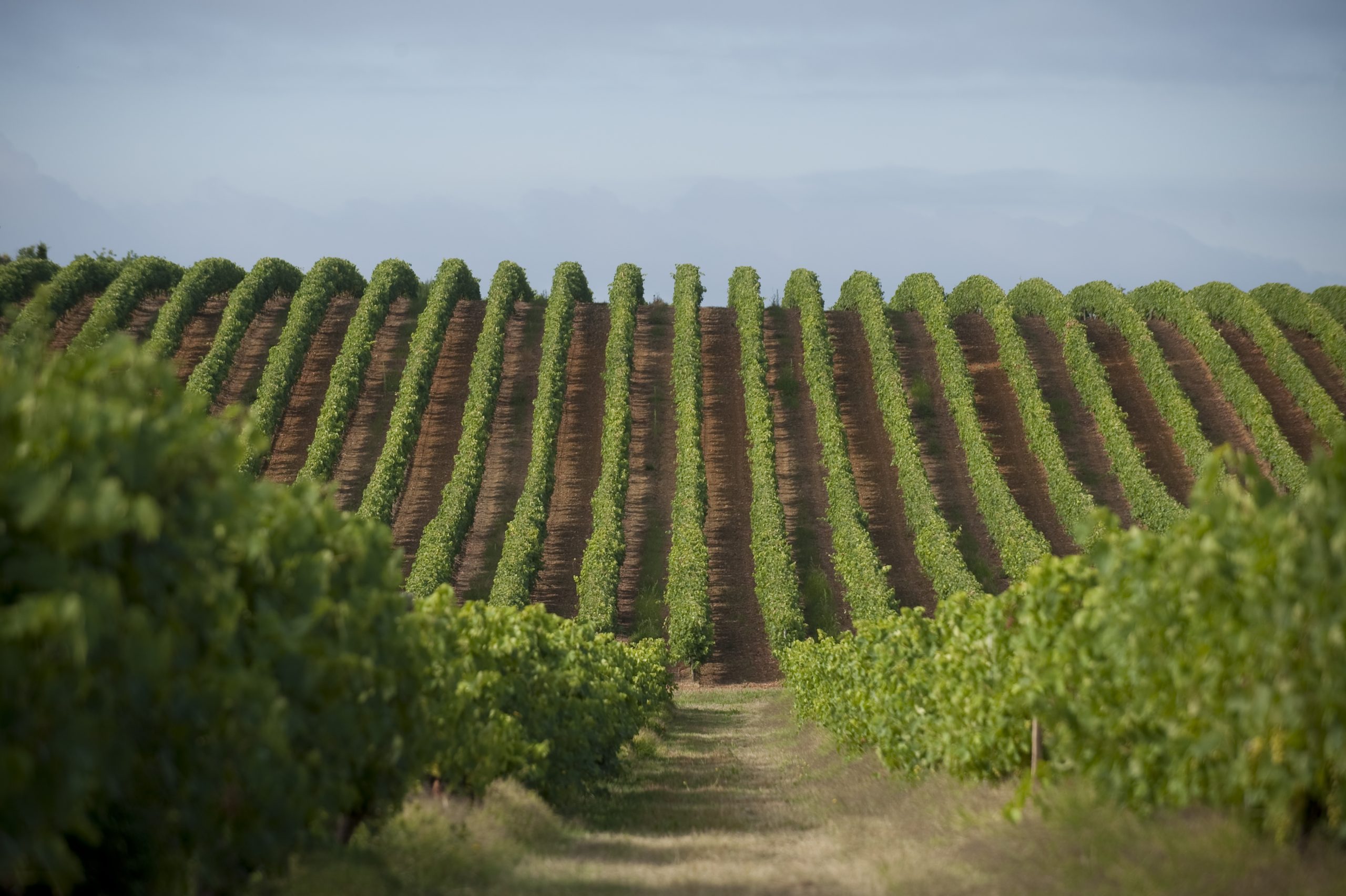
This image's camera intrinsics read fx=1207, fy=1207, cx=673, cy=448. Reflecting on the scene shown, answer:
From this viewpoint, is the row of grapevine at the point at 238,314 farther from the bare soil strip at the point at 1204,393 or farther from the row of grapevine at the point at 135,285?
the bare soil strip at the point at 1204,393

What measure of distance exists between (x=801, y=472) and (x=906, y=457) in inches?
207

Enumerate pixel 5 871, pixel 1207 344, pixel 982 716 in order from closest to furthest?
pixel 5 871 < pixel 982 716 < pixel 1207 344

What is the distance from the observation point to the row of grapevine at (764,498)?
4547 centimetres

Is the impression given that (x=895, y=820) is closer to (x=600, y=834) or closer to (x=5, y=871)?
(x=600, y=834)

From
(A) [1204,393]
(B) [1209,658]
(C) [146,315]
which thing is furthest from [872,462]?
(B) [1209,658]

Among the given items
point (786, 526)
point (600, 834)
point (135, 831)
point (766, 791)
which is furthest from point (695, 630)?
point (135, 831)

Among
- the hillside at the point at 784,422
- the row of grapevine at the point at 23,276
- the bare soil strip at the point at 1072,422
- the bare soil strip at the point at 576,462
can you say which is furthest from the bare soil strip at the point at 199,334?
the bare soil strip at the point at 1072,422

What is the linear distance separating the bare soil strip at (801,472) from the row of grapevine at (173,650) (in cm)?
3370

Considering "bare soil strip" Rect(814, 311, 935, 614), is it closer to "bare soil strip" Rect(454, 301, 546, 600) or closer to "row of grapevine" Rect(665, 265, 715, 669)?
"row of grapevine" Rect(665, 265, 715, 669)

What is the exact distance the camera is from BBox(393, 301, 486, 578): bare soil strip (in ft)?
177

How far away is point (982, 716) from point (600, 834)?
5024 millimetres

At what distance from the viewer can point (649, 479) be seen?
57.8 meters

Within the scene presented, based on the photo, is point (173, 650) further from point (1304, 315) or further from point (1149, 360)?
point (1304, 315)

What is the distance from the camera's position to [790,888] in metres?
10.5
